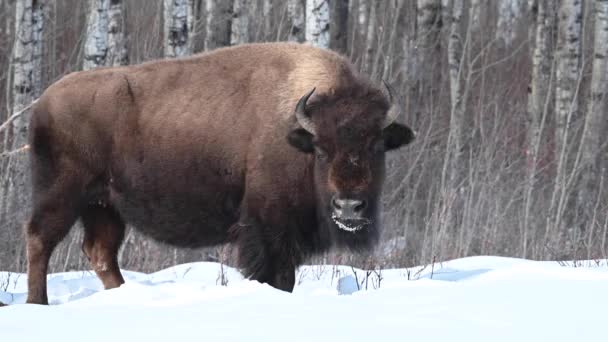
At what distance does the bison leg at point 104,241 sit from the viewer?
285 inches

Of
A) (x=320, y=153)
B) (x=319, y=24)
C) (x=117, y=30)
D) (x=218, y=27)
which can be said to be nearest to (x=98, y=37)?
(x=117, y=30)

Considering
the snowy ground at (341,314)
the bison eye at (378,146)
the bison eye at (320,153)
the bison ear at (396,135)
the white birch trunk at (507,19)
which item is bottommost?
the snowy ground at (341,314)

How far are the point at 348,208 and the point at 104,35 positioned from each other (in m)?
4.48

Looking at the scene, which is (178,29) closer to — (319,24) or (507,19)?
(319,24)

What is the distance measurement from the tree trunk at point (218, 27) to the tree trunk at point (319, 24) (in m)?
5.03

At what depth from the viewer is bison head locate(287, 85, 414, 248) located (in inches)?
243

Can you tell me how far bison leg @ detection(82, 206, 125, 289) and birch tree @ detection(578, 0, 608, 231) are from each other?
6.63 m

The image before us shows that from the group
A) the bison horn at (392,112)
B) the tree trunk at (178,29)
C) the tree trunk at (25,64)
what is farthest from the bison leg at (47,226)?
the tree trunk at (178,29)

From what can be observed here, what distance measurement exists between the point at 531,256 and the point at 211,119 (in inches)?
155

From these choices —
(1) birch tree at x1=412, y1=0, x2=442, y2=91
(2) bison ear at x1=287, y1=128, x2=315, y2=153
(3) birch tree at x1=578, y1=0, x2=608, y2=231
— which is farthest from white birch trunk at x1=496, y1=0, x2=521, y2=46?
(2) bison ear at x1=287, y1=128, x2=315, y2=153

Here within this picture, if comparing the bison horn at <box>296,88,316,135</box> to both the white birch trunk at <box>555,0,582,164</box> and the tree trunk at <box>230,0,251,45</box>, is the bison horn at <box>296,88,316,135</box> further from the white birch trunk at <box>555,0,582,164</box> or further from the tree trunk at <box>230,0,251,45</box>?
the white birch trunk at <box>555,0,582,164</box>

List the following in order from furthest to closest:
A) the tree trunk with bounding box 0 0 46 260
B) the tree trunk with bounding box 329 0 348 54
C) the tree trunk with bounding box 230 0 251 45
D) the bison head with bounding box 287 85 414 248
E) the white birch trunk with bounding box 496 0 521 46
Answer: the white birch trunk with bounding box 496 0 521 46 < the tree trunk with bounding box 329 0 348 54 < the tree trunk with bounding box 230 0 251 45 < the tree trunk with bounding box 0 0 46 260 < the bison head with bounding box 287 85 414 248

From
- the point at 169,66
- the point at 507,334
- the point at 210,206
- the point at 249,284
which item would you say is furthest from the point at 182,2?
the point at 507,334

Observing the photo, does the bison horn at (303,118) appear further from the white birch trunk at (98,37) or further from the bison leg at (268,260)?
the white birch trunk at (98,37)
